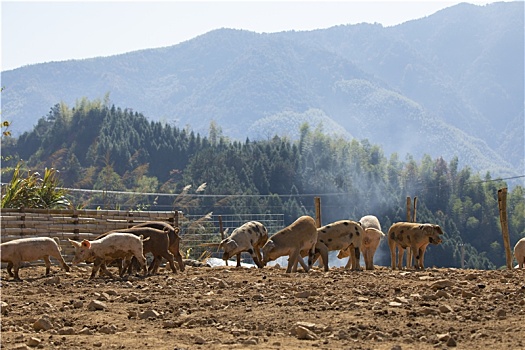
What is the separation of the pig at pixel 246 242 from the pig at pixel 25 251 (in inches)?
146

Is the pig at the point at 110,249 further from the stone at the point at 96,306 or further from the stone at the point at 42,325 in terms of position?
the stone at the point at 42,325

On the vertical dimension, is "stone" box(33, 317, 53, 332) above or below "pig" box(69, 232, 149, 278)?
below

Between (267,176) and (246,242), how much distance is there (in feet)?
292

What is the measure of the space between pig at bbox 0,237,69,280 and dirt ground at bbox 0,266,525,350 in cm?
205

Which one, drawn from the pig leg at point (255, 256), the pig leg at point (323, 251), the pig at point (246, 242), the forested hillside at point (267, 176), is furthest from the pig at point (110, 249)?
the forested hillside at point (267, 176)

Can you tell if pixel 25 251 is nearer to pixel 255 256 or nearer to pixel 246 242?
pixel 246 242

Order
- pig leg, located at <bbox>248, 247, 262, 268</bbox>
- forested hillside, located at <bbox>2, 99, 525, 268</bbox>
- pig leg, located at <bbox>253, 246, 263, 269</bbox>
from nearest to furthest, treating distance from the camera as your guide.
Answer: pig leg, located at <bbox>253, 246, 263, 269</bbox> → pig leg, located at <bbox>248, 247, 262, 268</bbox> → forested hillside, located at <bbox>2, 99, 525, 268</bbox>

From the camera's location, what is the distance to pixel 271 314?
37.4 ft

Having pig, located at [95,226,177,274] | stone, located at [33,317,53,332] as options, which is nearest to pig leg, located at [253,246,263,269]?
pig, located at [95,226,177,274]

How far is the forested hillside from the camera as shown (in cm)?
8812

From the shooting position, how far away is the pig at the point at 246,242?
20281mm

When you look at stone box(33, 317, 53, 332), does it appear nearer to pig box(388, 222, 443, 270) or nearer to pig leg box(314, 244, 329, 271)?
pig leg box(314, 244, 329, 271)

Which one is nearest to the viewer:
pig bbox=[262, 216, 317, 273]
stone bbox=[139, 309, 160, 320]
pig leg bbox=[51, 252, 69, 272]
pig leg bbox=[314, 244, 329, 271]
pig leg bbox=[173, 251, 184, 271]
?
stone bbox=[139, 309, 160, 320]

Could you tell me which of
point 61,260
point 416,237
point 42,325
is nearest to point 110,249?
point 61,260
